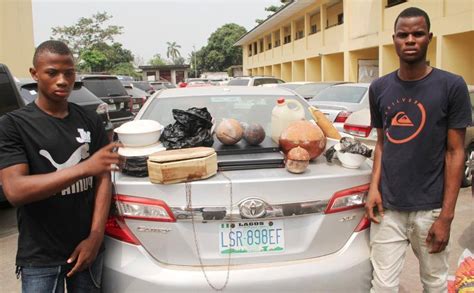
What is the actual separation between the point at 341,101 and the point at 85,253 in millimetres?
7478

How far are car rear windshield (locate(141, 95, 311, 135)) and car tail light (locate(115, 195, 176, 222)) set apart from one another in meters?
1.26

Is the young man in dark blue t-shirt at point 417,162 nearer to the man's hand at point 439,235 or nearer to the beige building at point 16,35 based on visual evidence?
the man's hand at point 439,235

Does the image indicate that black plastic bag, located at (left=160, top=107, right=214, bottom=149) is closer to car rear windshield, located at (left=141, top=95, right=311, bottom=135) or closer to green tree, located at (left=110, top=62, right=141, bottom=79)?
car rear windshield, located at (left=141, top=95, right=311, bottom=135)

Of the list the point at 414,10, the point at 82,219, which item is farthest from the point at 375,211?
the point at 82,219

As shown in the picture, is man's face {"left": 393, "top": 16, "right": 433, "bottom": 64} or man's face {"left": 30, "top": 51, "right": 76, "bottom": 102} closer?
man's face {"left": 30, "top": 51, "right": 76, "bottom": 102}

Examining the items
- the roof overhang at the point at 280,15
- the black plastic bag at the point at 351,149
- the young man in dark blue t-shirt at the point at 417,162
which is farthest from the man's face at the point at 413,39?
the roof overhang at the point at 280,15

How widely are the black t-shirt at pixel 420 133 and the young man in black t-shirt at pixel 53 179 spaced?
1440mm

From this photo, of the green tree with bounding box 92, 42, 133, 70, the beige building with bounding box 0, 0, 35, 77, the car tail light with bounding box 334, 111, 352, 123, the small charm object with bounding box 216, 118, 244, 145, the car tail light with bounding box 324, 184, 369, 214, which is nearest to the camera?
the car tail light with bounding box 324, 184, 369, 214

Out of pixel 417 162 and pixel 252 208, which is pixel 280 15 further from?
pixel 252 208

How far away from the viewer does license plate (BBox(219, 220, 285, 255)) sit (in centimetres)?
221

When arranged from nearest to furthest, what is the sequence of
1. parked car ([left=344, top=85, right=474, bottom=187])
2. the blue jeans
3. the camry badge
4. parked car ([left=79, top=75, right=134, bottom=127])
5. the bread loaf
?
the blue jeans < the camry badge < the bread loaf < parked car ([left=344, top=85, right=474, bottom=187]) < parked car ([left=79, top=75, right=134, bottom=127])

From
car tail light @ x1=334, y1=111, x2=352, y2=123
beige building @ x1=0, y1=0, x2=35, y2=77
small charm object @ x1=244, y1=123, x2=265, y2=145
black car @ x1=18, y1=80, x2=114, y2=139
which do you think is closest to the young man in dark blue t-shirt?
small charm object @ x1=244, y1=123, x2=265, y2=145

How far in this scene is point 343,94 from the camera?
29.8 feet

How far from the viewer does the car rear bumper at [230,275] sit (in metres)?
2.18
